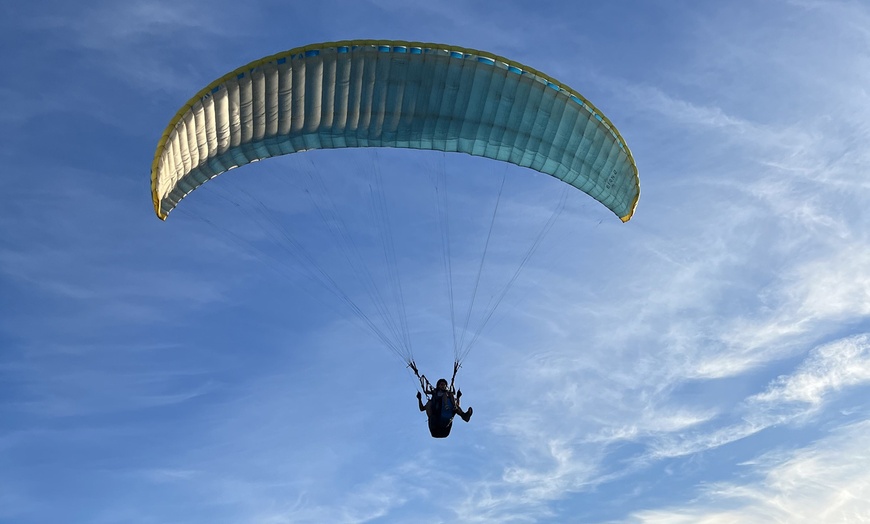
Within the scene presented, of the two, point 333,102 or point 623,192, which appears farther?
point 623,192

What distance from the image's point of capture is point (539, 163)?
25.9 meters

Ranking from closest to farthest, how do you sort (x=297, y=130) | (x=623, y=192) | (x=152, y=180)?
(x=152, y=180) → (x=297, y=130) → (x=623, y=192)

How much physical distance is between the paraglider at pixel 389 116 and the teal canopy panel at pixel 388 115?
26mm

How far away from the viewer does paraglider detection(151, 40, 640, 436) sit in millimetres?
22969

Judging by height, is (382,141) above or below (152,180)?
above

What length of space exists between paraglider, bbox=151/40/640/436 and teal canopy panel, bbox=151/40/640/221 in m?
0.03

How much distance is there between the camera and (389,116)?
24.5 meters

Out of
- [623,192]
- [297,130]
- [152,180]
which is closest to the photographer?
[152,180]

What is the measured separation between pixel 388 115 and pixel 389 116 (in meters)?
0.04

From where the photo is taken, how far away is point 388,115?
963 inches

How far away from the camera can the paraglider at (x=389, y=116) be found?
2297cm

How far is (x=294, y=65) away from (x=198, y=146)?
3.18 metres

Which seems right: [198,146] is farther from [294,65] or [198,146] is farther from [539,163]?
[539,163]

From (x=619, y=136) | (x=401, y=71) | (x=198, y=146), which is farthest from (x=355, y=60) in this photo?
(x=619, y=136)
